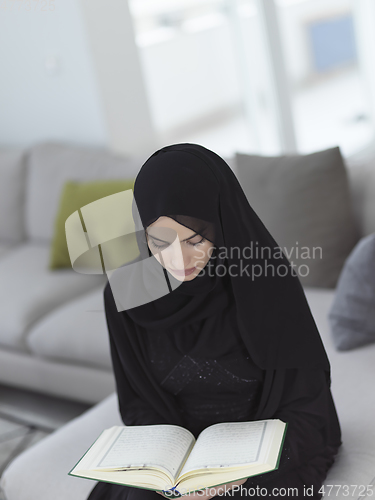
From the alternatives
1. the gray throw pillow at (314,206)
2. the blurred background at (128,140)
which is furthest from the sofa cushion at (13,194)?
the gray throw pillow at (314,206)

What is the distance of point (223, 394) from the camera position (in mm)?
1040

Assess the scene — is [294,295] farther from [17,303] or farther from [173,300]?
[17,303]

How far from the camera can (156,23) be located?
3039mm

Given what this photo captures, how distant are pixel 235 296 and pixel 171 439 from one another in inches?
10.3

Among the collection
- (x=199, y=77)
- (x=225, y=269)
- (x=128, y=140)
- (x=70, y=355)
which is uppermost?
(x=199, y=77)

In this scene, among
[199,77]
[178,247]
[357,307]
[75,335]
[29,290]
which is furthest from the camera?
[199,77]

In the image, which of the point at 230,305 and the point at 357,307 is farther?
the point at 357,307

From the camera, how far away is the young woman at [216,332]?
33.3 inches

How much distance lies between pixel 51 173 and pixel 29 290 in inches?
26.1

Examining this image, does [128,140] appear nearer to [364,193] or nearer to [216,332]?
[364,193]

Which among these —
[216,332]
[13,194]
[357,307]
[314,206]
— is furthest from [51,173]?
[216,332]

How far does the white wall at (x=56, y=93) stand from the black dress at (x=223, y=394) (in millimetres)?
969

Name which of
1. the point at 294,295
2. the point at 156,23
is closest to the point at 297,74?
the point at 156,23

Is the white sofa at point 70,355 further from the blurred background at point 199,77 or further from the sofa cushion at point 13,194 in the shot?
the blurred background at point 199,77
